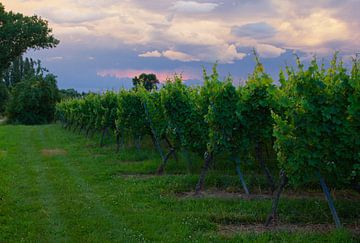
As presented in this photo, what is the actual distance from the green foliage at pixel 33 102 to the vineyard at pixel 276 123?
4466 centimetres

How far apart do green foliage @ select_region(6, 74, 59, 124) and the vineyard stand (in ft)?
147

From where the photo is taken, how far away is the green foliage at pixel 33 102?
196ft

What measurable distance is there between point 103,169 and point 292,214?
8.00 m

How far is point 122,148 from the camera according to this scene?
70.8ft

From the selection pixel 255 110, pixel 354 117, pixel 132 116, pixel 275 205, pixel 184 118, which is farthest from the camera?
pixel 132 116

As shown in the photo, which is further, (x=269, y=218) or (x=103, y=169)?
(x=103, y=169)

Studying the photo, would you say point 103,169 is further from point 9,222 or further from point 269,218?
point 269,218

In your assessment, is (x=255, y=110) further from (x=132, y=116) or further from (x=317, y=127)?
(x=132, y=116)

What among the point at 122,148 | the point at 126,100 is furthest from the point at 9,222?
the point at 122,148

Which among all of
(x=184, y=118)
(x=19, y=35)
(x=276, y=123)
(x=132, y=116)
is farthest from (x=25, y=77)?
(x=276, y=123)

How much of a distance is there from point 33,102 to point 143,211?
54.1 meters

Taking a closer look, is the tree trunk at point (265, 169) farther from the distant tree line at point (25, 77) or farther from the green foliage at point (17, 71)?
the green foliage at point (17, 71)

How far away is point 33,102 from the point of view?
2366 inches

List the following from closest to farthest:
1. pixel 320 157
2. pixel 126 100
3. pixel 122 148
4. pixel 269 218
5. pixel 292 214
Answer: pixel 320 157
pixel 269 218
pixel 292 214
pixel 126 100
pixel 122 148
